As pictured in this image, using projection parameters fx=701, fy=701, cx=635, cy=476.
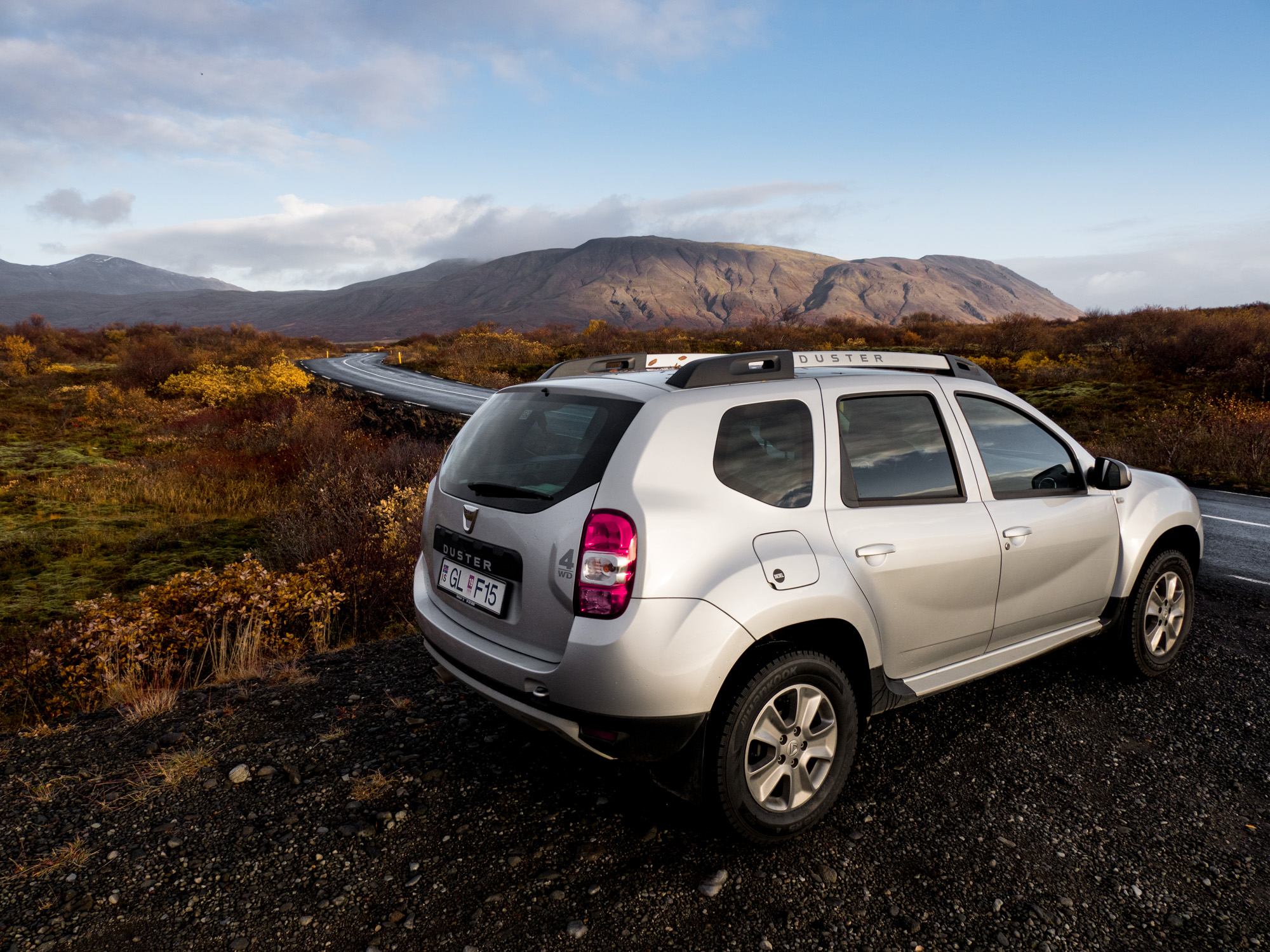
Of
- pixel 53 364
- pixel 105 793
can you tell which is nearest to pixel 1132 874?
pixel 105 793

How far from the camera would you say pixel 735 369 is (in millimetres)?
2729

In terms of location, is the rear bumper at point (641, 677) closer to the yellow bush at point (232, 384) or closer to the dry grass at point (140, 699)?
the dry grass at point (140, 699)

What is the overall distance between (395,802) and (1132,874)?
2816mm

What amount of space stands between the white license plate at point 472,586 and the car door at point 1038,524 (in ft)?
7.33

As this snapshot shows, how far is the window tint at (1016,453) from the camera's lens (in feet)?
11.0

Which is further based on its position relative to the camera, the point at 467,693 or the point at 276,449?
the point at 276,449

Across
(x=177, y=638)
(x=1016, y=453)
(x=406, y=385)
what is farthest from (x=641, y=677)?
(x=406, y=385)

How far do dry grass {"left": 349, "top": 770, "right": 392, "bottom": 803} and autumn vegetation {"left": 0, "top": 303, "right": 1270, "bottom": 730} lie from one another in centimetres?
145

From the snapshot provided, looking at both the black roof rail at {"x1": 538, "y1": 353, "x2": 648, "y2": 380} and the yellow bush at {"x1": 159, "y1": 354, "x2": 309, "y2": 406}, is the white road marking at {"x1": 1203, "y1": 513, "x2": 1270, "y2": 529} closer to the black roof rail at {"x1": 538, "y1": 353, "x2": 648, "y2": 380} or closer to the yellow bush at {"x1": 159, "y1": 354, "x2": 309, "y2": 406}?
the black roof rail at {"x1": 538, "y1": 353, "x2": 648, "y2": 380}

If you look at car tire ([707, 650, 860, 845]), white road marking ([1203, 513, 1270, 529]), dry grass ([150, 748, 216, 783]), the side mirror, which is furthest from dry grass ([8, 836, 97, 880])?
white road marking ([1203, 513, 1270, 529])

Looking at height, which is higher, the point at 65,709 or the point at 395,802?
the point at 395,802

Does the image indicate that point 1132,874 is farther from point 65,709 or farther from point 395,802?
point 65,709

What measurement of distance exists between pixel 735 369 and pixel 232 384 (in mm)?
24826

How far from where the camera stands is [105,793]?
3.04 metres
